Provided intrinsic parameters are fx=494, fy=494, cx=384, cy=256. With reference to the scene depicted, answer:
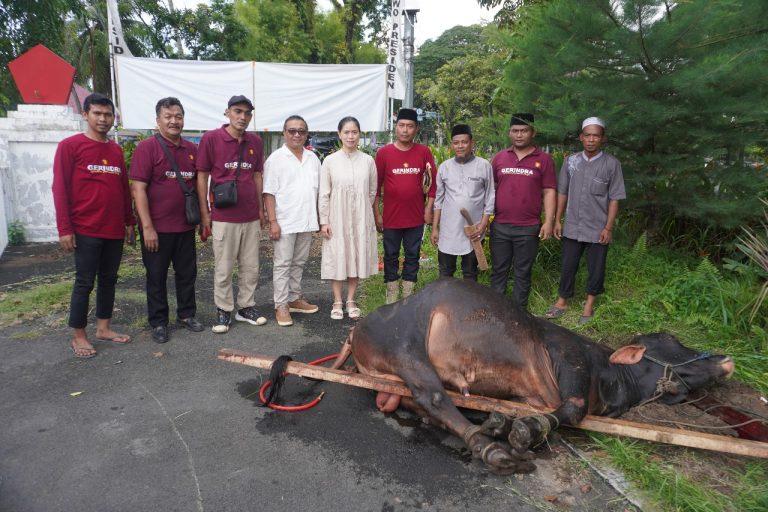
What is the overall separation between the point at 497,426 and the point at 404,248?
2.64m

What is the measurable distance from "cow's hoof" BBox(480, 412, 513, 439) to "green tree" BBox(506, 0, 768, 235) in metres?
3.17

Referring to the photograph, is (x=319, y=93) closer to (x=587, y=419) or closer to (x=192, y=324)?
(x=192, y=324)

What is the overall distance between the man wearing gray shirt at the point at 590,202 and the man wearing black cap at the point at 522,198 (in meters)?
0.16

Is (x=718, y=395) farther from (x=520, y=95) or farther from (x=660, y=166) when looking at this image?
(x=520, y=95)

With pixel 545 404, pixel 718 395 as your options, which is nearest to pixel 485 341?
pixel 545 404

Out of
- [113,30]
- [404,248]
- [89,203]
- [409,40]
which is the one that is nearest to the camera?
[89,203]

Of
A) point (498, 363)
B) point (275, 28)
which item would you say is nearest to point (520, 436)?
point (498, 363)

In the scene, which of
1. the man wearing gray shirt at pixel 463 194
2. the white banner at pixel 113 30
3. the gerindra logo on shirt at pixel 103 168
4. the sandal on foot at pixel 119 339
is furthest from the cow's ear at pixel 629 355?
the white banner at pixel 113 30

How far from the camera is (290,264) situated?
4820 mm

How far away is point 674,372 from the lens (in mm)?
3113

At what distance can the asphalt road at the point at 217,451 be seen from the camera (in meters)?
2.39

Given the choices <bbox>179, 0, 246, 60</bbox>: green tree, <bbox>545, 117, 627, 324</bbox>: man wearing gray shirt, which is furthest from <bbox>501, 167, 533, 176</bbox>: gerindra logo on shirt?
<bbox>179, 0, 246, 60</bbox>: green tree

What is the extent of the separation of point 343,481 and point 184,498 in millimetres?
766

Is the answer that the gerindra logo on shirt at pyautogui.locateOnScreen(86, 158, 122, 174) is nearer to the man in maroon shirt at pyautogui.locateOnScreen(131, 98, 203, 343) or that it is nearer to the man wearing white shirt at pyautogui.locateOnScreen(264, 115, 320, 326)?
the man in maroon shirt at pyautogui.locateOnScreen(131, 98, 203, 343)
